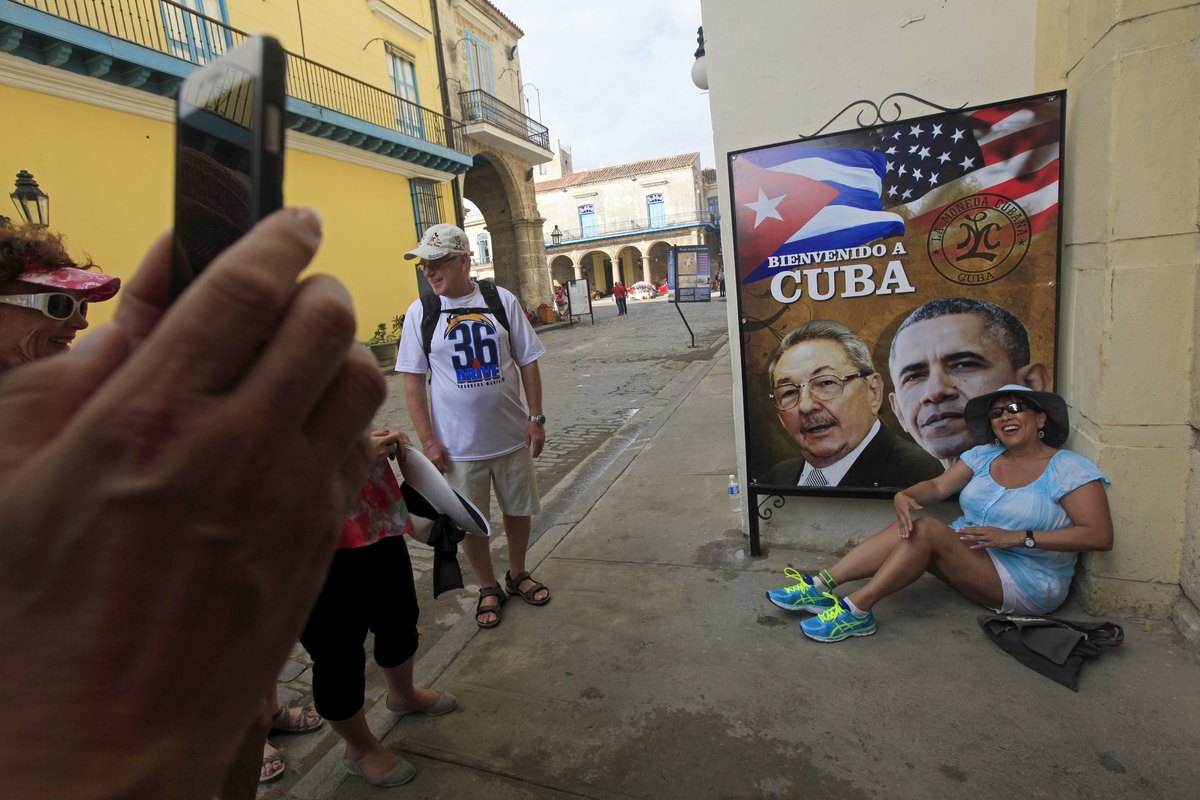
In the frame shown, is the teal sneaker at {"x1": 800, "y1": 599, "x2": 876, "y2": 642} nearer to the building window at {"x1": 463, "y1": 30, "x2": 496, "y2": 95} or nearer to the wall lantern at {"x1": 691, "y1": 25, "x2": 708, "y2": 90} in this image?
the wall lantern at {"x1": 691, "y1": 25, "x2": 708, "y2": 90}

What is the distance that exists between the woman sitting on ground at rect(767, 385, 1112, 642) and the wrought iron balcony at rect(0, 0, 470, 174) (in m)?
6.50

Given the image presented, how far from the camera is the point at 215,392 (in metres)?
0.53

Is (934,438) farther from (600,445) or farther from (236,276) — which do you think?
(600,445)

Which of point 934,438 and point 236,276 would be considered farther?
point 934,438

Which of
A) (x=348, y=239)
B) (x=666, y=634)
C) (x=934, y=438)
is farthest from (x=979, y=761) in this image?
(x=348, y=239)

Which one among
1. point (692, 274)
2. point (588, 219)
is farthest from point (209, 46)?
point (588, 219)

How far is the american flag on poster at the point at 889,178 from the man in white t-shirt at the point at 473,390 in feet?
4.84

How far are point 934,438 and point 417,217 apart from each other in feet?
62.2

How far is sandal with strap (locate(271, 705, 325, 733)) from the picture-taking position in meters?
2.83

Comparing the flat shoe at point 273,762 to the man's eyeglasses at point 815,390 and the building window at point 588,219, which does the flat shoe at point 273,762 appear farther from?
the building window at point 588,219

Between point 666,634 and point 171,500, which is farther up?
point 171,500

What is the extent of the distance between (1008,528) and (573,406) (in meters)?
7.42

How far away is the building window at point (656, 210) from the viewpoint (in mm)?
51906

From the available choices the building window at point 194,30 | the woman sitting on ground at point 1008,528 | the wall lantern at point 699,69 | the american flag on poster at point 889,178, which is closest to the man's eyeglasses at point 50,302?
the american flag on poster at point 889,178
